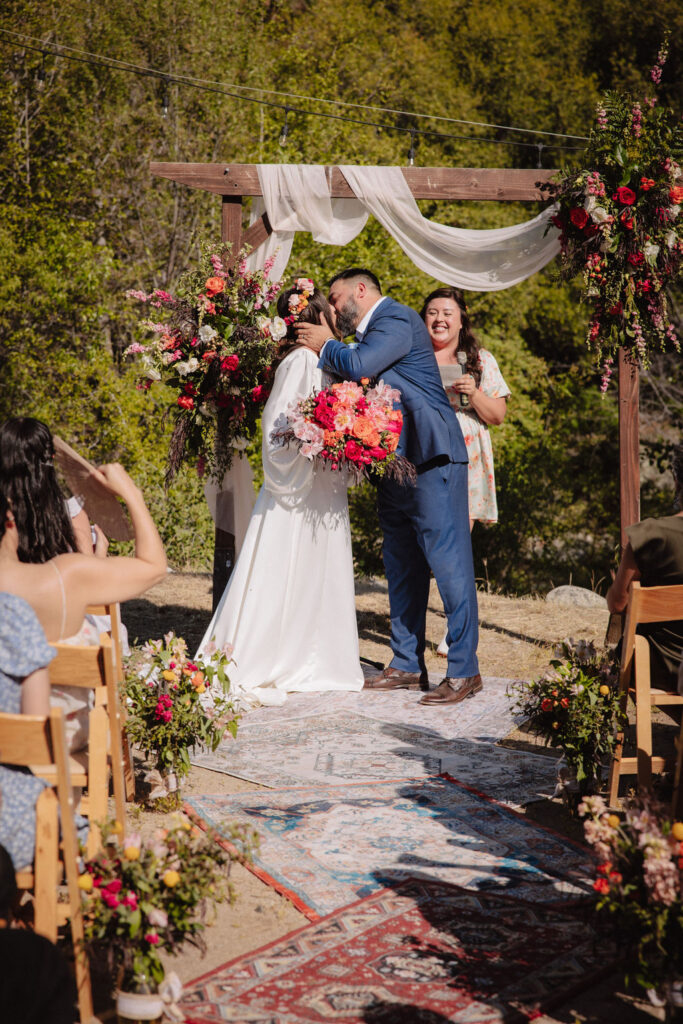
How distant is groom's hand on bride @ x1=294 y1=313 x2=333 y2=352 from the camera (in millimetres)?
6703

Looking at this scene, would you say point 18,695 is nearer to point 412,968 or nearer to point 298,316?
point 412,968

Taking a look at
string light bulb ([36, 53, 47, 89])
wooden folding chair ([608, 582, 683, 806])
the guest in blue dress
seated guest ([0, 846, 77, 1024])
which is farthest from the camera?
string light bulb ([36, 53, 47, 89])

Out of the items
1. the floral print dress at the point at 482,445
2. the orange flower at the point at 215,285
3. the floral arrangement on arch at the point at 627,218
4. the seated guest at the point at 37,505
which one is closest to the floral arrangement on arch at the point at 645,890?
the seated guest at the point at 37,505

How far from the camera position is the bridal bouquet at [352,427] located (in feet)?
20.3

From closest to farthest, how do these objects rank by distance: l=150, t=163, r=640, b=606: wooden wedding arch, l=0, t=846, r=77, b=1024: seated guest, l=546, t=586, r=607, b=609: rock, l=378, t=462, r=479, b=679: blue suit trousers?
l=0, t=846, r=77, b=1024: seated guest → l=378, t=462, r=479, b=679: blue suit trousers → l=150, t=163, r=640, b=606: wooden wedding arch → l=546, t=586, r=607, b=609: rock

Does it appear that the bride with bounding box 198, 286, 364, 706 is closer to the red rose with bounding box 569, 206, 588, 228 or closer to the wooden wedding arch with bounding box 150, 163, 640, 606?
the wooden wedding arch with bounding box 150, 163, 640, 606

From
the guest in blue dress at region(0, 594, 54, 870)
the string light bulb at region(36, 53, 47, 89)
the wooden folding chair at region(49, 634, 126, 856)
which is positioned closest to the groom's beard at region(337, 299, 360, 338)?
the wooden folding chair at region(49, 634, 126, 856)

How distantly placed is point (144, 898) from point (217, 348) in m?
4.37

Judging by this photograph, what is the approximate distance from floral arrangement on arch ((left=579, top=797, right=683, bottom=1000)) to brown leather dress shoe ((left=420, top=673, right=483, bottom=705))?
3.51 meters

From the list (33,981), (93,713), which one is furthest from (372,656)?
(33,981)

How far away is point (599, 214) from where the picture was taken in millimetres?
6582

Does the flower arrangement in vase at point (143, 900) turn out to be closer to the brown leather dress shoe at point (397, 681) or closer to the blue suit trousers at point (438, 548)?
the blue suit trousers at point (438, 548)

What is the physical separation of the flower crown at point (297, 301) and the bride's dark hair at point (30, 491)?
10.7 ft

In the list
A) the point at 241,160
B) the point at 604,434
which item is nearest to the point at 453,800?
the point at 241,160
